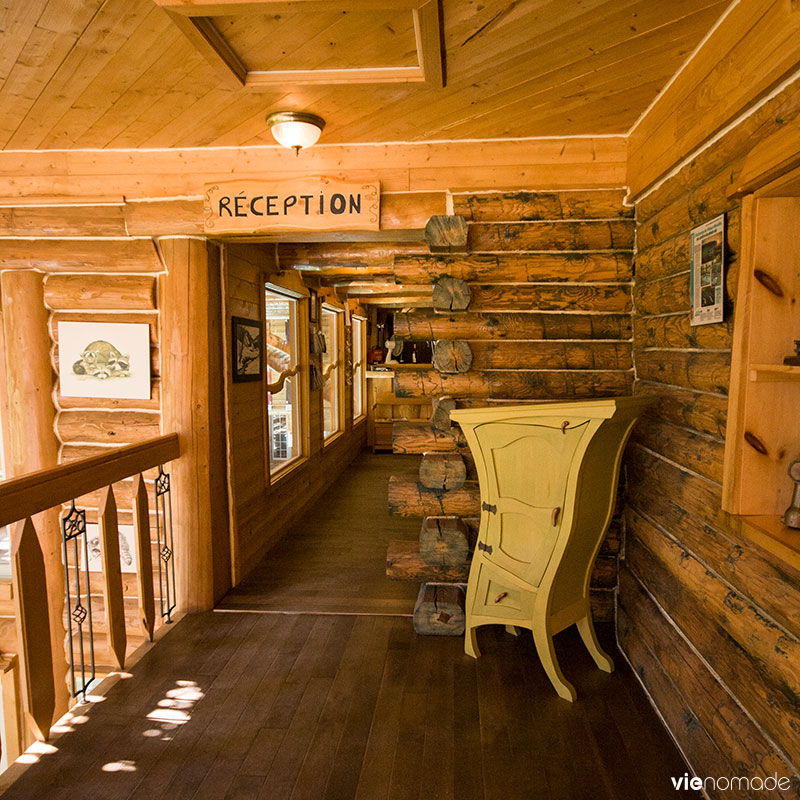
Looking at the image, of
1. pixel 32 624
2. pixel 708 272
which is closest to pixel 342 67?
pixel 708 272

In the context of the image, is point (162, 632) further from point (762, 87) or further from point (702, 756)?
point (762, 87)

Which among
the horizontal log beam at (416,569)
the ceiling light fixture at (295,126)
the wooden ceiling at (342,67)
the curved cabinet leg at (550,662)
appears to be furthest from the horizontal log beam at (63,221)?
the curved cabinet leg at (550,662)

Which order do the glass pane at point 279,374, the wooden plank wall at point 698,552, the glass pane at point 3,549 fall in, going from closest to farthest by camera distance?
the wooden plank wall at point 698,552, the glass pane at point 3,549, the glass pane at point 279,374

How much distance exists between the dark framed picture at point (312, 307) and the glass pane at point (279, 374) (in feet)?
0.80

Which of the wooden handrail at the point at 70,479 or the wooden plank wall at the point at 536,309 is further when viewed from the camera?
the wooden plank wall at the point at 536,309

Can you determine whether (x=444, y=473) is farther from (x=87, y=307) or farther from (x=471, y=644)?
(x=87, y=307)

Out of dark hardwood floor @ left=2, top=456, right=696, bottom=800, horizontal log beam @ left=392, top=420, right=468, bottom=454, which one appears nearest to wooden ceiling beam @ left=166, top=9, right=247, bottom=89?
horizontal log beam @ left=392, top=420, right=468, bottom=454

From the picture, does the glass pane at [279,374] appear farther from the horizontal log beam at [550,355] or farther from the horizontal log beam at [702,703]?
the horizontal log beam at [702,703]

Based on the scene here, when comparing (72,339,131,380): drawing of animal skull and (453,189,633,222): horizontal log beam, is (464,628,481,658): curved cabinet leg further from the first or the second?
(72,339,131,380): drawing of animal skull

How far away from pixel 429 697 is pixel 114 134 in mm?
3701

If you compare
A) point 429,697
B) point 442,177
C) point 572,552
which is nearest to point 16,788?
point 429,697

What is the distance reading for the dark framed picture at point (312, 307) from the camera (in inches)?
254

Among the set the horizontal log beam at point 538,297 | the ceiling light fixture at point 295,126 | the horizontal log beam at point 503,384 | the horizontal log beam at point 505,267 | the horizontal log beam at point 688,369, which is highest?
the ceiling light fixture at point 295,126

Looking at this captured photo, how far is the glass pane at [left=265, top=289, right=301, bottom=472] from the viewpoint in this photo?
5.82 meters
